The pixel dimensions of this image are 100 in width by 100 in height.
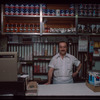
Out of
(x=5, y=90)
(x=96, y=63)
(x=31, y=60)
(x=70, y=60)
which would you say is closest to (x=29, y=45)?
(x=31, y=60)

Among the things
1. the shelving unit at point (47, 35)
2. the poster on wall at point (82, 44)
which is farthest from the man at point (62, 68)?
the poster on wall at point (82, 44)

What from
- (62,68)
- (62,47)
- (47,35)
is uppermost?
(47,35)

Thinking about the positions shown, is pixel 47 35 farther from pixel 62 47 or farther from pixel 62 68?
pixel 62 68

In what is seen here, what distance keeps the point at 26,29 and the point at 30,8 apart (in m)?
0.48

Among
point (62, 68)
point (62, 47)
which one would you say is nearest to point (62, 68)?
point (62, 68)

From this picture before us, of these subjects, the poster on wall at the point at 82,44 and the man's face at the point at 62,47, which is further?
the poster on wall at the point at 82,44

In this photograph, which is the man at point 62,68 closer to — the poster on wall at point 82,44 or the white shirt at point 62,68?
the white shirt at point 62,68

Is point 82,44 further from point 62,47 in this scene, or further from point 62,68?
point 62,68

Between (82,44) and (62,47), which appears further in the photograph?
(82,44)

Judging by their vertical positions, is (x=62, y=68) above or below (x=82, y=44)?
below

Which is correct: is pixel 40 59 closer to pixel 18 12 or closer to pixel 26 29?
pixel 26 29

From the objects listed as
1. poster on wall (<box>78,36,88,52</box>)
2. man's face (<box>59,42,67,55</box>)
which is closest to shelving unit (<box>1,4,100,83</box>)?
poster on wall (<box>78,36,88,52</box>)
